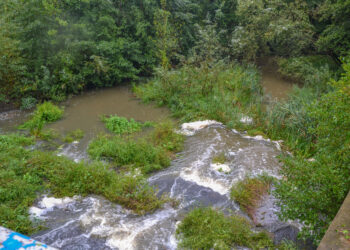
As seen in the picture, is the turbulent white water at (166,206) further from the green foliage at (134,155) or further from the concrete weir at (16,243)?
the concrete weir at (16,243)

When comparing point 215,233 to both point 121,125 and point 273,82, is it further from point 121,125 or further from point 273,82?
point 273,82

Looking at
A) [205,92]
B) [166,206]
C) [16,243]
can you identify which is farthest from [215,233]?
[205,92]

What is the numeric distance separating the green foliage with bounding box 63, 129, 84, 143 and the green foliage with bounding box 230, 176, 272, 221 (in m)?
4.60

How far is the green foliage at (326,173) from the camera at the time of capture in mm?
3541

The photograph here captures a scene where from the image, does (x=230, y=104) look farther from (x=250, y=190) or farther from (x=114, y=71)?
(x=114, y=71)

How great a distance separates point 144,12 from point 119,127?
6614 millimetres

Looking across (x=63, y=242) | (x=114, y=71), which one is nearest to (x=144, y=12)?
(x=114, y=71)

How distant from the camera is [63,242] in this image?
14.4ft

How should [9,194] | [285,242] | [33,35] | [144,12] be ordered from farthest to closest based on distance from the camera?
1. [144,12]
2. [33,35]
3. [9,194]
4. [285,242]

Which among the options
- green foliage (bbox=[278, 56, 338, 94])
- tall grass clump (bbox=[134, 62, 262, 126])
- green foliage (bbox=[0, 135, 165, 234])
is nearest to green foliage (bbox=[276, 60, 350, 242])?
green foliage (bbox=[0, 135, 165, 234])

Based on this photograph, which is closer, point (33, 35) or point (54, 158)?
point (54, 158)

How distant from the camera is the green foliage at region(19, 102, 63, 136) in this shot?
800cm

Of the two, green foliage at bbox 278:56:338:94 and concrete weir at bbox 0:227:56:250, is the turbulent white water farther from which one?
green foliage at bbox 278:56:338:94

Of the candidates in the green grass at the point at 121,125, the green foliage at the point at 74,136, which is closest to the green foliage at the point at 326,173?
the green grass at the point at 121,125
